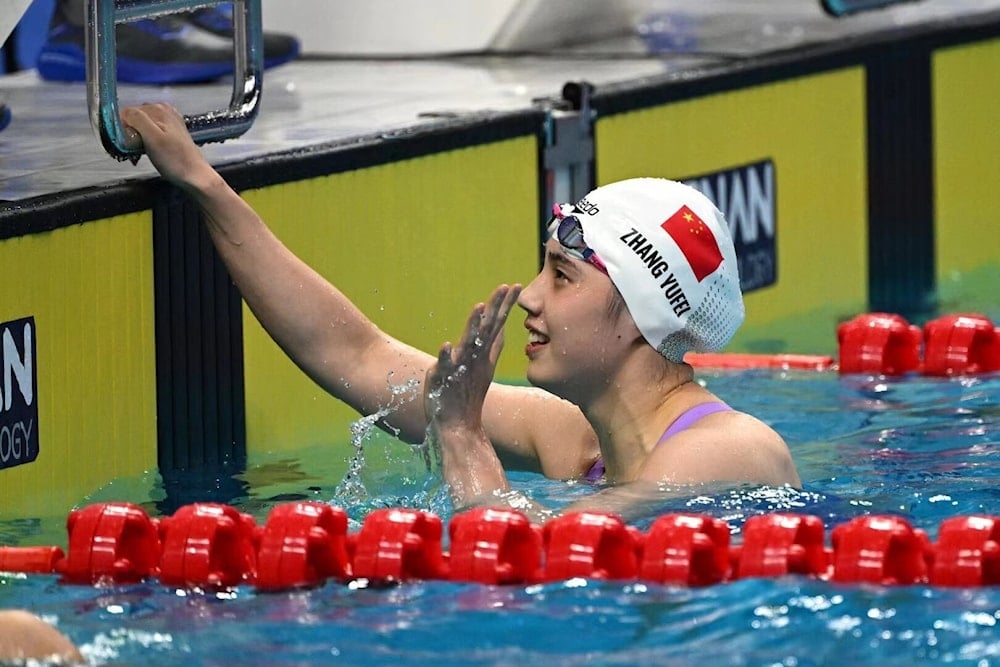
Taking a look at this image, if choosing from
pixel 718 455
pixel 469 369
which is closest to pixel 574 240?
pixel 469 369

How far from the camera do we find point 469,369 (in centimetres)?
358

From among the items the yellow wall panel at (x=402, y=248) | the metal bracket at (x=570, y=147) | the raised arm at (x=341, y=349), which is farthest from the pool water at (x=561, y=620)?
the metal bracket at (x=570, y=147)

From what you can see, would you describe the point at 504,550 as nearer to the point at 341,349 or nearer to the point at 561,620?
the point at 561,620

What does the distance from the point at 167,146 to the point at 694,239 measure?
1044 mm

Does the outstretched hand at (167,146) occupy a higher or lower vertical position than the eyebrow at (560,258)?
higher

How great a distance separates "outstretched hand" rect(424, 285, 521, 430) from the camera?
140 inches

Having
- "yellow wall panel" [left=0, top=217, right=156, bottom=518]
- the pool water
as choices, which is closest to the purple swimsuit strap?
the pool water

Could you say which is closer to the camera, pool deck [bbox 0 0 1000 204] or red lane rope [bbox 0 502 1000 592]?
red lane rope [bbox 0 502 1000 592]

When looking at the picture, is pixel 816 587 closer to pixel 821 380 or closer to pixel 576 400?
pixel 576 400

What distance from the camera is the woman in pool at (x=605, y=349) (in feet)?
11.8

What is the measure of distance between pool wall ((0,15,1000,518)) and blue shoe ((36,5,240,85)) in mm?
1175

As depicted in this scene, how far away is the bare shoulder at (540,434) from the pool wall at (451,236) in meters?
0.86

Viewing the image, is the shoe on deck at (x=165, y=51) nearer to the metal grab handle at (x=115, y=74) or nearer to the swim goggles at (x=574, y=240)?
the metal grab handle at (x=115, y=74)

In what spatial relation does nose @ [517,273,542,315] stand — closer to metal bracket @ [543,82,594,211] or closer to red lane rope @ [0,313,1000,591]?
red lane rope @ [0,313,1000,591]
